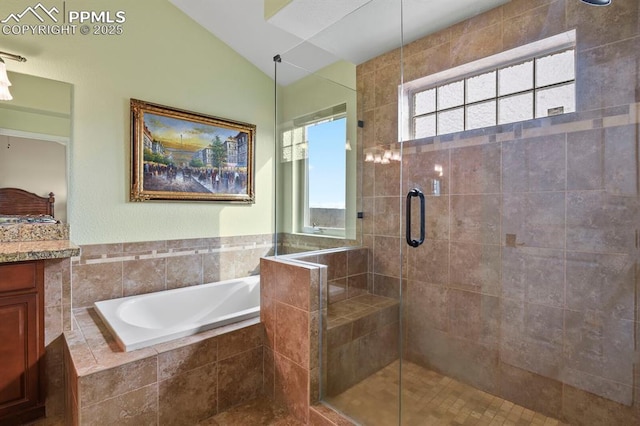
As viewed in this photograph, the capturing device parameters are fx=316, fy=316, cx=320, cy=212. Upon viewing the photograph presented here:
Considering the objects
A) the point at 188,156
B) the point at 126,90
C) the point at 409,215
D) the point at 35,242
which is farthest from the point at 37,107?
the point at 409,215

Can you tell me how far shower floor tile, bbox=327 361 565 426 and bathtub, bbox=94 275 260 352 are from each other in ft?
2.69

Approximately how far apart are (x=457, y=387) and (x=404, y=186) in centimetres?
139

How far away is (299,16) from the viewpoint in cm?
218

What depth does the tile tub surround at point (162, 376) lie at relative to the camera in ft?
4.81

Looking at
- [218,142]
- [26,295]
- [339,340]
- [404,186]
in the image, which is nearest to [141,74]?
[218,142]

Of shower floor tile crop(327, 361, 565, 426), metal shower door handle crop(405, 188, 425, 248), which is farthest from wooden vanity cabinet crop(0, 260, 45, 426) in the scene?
metal shower door handle crop(405, 188, 425, 248)

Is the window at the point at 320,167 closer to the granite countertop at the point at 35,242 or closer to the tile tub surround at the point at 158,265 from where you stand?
the tile tub surround at the point at 158,265

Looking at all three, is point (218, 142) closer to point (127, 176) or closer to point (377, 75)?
point (127, 176)

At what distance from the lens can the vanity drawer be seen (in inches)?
64.2

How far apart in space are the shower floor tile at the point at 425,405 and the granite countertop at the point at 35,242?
171 centimetres

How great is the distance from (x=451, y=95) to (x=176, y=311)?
2.65 meters

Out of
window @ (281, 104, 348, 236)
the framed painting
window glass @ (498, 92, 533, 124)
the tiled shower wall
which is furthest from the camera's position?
window @ (281, 104, 348, 236)

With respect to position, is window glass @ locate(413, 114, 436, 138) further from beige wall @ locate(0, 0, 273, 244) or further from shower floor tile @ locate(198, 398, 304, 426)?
shower floor tile @ locate(198, 398, 304, 426)

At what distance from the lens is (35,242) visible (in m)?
2.00
